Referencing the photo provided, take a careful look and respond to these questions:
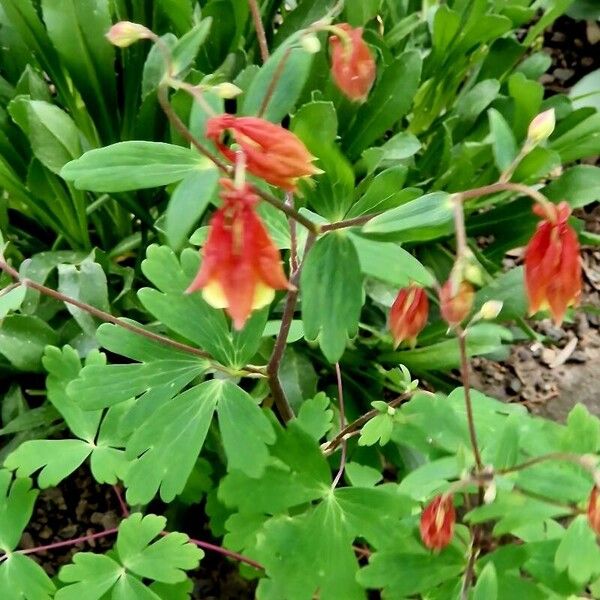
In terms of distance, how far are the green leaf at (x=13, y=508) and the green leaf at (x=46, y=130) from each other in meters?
0.46

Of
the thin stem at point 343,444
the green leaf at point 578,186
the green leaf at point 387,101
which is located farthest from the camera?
the green leaf at point 578,186

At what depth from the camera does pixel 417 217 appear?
688mm

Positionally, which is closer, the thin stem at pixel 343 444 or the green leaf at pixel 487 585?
the green leaf at pixel 487 585

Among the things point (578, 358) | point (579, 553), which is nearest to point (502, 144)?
point (579, 553)

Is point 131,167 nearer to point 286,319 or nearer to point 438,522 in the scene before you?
point 286,319

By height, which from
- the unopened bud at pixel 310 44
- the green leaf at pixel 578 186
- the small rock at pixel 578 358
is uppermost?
the unopened bud at pixel 310 44

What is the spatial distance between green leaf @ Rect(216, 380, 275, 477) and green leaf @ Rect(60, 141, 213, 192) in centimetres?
26

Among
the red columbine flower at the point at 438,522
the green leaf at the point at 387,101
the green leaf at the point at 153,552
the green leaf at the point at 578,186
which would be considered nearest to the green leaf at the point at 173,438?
the green leaf at the point at 153,552

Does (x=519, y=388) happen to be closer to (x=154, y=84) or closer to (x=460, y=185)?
(x=460, y=185)

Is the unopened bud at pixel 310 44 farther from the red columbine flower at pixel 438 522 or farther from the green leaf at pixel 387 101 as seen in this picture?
the green leaf at pixel 387 101

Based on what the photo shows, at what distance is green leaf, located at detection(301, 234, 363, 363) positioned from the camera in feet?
2.37

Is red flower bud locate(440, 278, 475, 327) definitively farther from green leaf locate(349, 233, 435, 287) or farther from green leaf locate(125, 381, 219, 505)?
green leaf locate(125, 381, 219, 505)

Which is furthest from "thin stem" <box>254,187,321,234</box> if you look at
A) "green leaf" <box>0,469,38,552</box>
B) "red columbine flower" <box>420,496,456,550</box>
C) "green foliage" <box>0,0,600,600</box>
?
"green leaf" <box>0,469,38,552</box>

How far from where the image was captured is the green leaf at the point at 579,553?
76 centimetres
